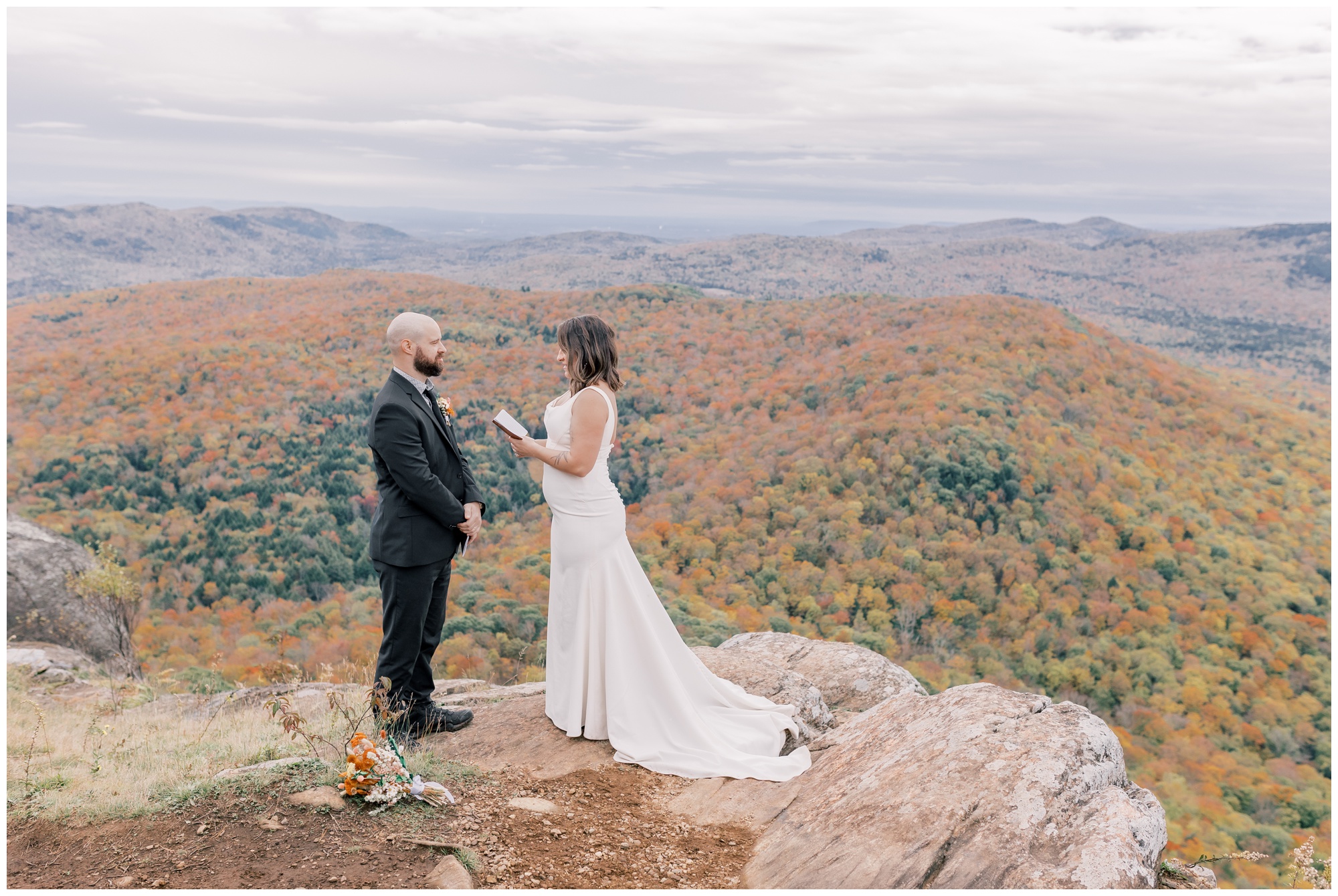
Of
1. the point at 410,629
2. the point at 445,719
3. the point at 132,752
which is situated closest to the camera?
the point at 410,629

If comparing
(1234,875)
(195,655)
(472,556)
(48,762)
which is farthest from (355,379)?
(1234,875)

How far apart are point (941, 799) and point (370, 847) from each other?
2729 millimetres

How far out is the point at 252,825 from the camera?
3.66 m

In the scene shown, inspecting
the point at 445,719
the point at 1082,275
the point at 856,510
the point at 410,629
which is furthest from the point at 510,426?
the point at 1082,275

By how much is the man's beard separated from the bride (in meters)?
0.74

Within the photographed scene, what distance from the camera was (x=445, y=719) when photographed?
16.8 feet

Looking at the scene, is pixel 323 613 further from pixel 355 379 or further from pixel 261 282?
pixel 261 282

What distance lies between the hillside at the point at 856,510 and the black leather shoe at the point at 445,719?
246 inches

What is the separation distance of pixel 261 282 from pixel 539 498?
51790 millimetres

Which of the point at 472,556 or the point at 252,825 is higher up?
the point at 252,825

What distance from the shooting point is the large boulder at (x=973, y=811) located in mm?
3182

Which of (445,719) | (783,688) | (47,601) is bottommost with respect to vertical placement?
(47,601)

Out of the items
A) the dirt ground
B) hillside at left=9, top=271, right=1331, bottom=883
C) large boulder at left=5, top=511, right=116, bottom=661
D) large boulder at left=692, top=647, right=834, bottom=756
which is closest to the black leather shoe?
the dirt ground

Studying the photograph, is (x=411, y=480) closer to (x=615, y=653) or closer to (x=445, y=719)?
(x=615, y=653)
